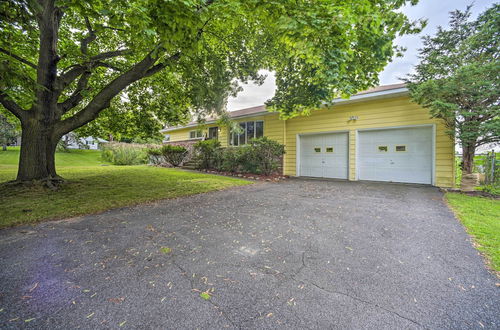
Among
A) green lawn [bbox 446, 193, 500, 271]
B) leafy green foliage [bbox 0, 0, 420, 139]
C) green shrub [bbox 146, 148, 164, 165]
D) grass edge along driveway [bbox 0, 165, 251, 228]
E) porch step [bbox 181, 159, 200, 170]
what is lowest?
green lawn [bbox 446, 193, 500, 271]

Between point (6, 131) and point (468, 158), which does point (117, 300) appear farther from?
point (6, 131)

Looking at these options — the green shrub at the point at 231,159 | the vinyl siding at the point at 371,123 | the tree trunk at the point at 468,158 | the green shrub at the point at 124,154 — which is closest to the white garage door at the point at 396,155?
the vinyl siding at the point at 371,123

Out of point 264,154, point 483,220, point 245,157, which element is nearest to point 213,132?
point 245,157

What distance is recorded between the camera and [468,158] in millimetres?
6258

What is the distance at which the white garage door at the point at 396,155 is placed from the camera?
7504mm

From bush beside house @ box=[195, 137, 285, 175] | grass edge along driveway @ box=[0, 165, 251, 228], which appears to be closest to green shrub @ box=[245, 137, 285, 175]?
bush beside house @ box=[195, 137, 285, 175]

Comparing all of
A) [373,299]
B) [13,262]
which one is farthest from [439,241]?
[13,262]

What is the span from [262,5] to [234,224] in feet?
12.1

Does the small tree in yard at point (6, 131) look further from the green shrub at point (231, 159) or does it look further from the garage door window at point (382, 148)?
the garage door window at point (382, 148)

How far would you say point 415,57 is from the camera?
7.03 metres

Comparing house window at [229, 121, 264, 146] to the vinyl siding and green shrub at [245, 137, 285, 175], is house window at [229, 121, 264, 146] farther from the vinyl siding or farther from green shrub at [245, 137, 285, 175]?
green shrub at [245, 137, 285, 175]

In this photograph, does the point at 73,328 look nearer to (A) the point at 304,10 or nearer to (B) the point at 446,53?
(A) the point at 304,10

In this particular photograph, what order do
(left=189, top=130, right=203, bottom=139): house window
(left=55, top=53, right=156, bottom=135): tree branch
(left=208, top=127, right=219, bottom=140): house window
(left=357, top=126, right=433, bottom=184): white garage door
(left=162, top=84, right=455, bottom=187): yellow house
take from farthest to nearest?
(left=189, top=130, right=203, bottom=139): house window → (left=208, top=127, right=219, bottom=140): house window → (left=357, top=126, right=433, bottom=184): white garage door → (left=162, top=84, right=455, bottom=187): yellow house → (left=55, top=53, right=156, bottom=135): tree branch

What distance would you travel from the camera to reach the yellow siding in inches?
279
